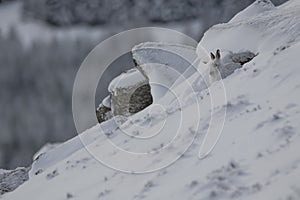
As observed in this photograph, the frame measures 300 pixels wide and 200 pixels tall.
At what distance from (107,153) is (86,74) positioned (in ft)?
76.7

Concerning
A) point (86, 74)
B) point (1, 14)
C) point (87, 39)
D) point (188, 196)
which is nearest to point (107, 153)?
point (188, 196)

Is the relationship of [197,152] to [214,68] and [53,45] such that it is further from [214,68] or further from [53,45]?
[53,45]

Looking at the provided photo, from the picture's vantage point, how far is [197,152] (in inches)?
345

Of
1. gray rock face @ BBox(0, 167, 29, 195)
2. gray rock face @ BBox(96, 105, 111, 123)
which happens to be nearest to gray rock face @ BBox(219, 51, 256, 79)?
gray rock face @ BBox(0, 167, 29, 195)

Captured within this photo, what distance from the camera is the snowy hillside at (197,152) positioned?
7191mm

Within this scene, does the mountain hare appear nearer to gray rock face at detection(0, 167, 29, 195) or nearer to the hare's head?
the hare's head

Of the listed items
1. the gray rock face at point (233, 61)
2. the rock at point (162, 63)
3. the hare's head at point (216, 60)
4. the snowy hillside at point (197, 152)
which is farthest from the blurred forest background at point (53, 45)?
the snowy hillside at point (197, 152)

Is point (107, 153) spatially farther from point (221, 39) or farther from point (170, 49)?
point (170, 49)

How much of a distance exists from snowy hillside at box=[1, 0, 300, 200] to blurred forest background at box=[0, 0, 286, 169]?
2103 inches

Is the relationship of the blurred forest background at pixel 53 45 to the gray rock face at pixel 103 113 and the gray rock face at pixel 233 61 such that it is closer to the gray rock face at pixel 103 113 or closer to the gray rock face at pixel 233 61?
the gray rock face at pixel 103 113

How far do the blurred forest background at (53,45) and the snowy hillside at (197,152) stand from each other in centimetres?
5343

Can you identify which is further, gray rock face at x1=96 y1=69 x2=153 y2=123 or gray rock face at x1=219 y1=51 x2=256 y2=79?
gray rock face at x1=96 y1=69 x2=153 y2=123

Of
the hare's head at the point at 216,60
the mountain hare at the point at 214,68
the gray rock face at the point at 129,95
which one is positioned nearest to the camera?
the mountain hare at the point at 214,68

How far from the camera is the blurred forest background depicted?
237 ft
